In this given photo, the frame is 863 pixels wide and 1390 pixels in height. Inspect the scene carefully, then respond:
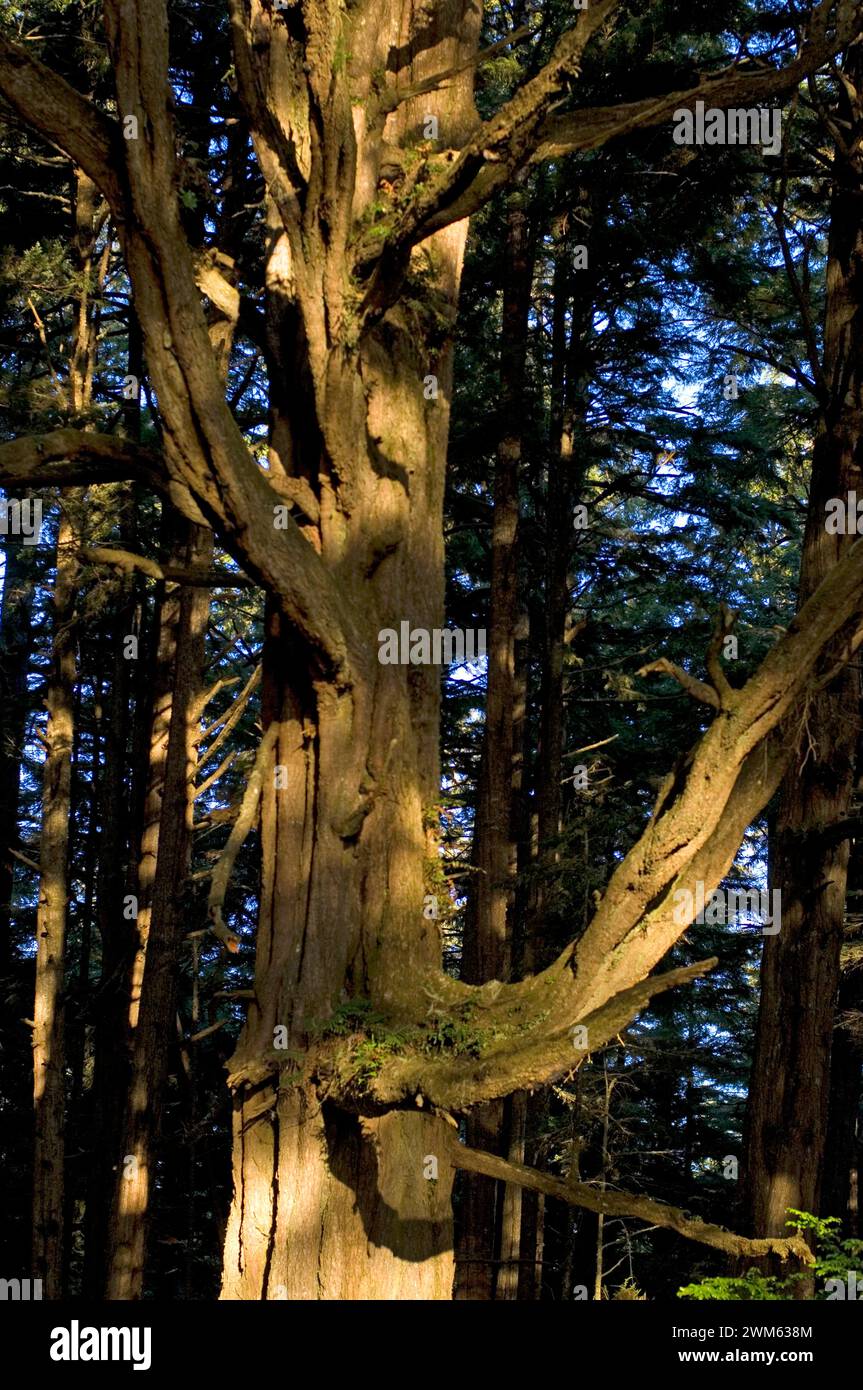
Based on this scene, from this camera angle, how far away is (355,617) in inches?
179

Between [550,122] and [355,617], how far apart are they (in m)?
1.74

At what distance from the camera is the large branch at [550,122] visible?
13.0 feet

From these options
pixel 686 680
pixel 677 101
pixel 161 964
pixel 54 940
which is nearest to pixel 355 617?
pixel 686 680

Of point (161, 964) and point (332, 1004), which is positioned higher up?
point (161, 964)

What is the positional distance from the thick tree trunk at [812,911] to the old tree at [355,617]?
14.8 feet

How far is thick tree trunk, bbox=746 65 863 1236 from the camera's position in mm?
8820

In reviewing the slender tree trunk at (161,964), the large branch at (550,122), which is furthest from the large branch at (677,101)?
the slender tree trunk at (161,964)

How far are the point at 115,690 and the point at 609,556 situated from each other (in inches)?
242

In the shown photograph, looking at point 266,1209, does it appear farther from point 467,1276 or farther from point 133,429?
point 133,429

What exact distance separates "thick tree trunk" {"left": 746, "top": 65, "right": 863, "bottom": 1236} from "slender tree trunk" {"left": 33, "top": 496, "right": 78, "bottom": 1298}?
7324 mm

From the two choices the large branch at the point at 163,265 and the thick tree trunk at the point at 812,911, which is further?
the thick tree trunk at the point at 812,911

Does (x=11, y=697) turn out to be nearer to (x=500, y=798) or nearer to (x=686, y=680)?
(x=500, y=798)

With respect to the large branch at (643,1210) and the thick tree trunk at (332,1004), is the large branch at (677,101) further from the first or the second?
the large branch at (643,1210)

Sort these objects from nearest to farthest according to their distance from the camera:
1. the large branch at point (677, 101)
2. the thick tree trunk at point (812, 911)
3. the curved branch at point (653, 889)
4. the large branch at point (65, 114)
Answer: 1. the curved branch at point (653, 889)
2. the large branch at point (65, 114)
3. the large branch at point (677, 101)
4. the thick tree trunk at point (812, 911)
